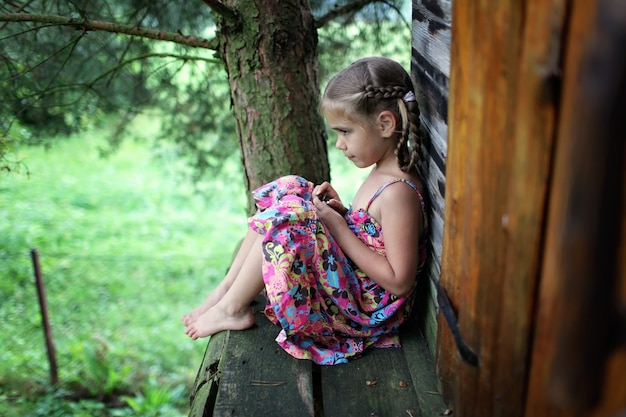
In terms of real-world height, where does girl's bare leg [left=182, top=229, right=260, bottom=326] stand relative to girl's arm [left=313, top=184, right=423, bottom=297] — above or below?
below

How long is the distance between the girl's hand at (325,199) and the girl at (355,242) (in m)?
0.01

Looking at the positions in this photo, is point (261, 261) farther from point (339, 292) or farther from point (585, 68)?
point (585, 68)

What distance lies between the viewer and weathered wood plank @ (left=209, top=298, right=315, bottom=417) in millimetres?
2076

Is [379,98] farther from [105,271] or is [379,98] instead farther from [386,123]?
[105,271]

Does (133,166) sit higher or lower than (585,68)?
lower

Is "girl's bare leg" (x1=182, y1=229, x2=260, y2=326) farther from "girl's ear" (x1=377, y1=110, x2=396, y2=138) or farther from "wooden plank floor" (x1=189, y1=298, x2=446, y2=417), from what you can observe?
"girl's ear" (x1=377, y1=110, x2=396, y2=138)

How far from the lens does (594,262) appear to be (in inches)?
41.3

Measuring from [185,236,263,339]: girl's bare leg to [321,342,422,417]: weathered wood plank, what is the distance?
47 centimetres

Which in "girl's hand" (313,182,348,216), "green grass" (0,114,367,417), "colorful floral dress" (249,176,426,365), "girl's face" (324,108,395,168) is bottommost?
"green grass" (0,114,367,417)

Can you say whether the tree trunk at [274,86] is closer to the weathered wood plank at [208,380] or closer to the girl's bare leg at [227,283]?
the girl's bare leg at [227,283]

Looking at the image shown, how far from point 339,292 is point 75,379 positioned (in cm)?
356

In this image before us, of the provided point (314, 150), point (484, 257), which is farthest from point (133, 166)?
point (484, 257)

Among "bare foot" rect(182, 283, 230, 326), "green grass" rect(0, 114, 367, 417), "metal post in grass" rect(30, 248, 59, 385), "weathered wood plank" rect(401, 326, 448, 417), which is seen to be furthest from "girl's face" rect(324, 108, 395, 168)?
"metal post in grass" rect(30, 248, 59, 385)

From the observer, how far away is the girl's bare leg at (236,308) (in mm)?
2547
